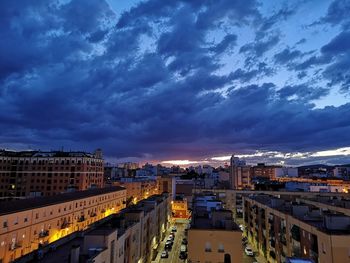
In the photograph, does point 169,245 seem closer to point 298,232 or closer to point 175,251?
point 175,251

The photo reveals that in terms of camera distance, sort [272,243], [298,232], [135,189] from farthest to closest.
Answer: [135,189]
[272,243]
[298,232]

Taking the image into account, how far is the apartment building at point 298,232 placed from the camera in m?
27.1

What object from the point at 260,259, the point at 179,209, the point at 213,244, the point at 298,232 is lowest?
the point at 260,259

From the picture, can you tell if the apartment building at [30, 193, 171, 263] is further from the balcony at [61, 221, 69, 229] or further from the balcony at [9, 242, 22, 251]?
the balcony at [61, 221, 69, 229]

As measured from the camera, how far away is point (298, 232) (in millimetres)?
35438

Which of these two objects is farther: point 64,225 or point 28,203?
point 64,225

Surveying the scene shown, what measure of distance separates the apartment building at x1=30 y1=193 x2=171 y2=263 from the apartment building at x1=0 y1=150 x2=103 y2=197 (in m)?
55.3

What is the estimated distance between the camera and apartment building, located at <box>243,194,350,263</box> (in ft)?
89.0

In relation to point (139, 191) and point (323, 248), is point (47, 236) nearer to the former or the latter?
point (323, 248)

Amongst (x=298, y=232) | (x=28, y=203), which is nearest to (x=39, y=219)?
(x=28, y=203)

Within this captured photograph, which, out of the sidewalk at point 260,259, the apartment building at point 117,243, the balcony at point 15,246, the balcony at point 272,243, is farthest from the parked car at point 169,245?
the balcony at point 15,246

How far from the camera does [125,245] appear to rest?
103 ft

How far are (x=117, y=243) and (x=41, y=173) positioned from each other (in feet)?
275

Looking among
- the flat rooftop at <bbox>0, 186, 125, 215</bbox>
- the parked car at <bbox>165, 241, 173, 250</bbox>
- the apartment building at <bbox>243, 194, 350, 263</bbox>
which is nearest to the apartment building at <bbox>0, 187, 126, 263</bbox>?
the flat rooftop at <bbox>0, 186, 125, 215</bbox>
